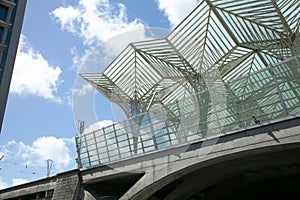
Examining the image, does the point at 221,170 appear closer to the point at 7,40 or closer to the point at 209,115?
the point at 209,115

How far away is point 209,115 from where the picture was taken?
10836mm

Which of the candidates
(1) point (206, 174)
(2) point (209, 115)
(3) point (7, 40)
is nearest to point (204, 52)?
(1) point (206, 174)

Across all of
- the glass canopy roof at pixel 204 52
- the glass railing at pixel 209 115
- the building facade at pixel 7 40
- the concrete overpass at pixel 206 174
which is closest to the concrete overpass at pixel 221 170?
the concrete overpass at pixel 206 174

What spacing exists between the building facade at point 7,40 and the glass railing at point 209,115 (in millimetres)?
14272

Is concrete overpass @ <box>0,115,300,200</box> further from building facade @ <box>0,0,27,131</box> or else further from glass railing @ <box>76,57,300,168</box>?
building facade @ <box>0,0,27,131</box>

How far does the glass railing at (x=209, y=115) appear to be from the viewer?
950 cm

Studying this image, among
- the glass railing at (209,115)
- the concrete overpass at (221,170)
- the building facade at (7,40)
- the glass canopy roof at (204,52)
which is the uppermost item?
the building facade at (7,40)

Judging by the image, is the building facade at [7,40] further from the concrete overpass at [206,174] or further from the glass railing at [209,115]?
the glass railing at [209,115]

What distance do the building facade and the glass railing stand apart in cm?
1427

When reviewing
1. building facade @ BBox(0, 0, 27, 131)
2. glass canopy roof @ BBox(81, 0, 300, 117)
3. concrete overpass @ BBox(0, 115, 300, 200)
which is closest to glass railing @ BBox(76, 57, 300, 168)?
concrete overpass @ BBox(0, 115, 300, 200)

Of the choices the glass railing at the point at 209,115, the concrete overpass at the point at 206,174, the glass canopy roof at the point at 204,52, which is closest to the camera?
the glass railing at the point at 209,115

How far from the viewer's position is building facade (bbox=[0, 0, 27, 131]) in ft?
81.1

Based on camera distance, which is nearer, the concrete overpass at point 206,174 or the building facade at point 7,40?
the concrete overpass at point 206,174

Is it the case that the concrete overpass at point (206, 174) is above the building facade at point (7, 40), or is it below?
below
